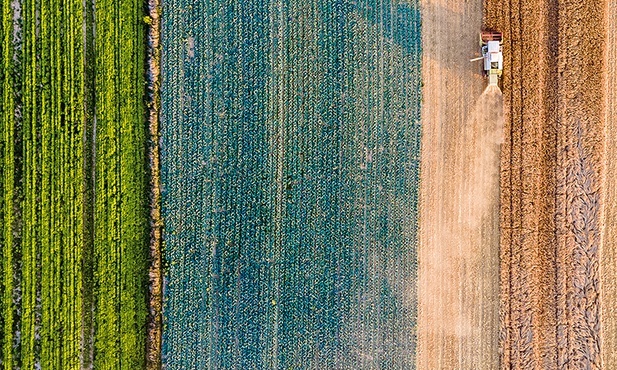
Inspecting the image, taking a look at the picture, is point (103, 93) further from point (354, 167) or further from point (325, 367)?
point (325, 367)

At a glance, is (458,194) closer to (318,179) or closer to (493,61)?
(493,61)

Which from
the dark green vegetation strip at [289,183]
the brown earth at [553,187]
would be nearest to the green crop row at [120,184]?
the dark green vegetation strip at [289,183]

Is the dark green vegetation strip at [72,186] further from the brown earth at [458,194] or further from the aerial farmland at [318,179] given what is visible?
the brown earth at [458,194]

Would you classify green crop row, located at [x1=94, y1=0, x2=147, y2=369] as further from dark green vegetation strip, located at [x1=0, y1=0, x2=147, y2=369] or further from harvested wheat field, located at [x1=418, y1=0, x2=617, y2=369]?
harvested wheat field, located at [x1=418, y1=0, x2=617, y2=369]

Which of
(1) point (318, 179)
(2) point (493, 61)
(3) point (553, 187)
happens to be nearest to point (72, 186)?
(1) point (318, 179)

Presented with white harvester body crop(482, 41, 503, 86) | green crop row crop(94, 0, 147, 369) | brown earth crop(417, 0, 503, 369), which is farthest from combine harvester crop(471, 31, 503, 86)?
green crop row crop(94, 0, 147, 369)

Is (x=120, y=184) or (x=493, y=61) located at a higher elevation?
(x=493, y=61)
